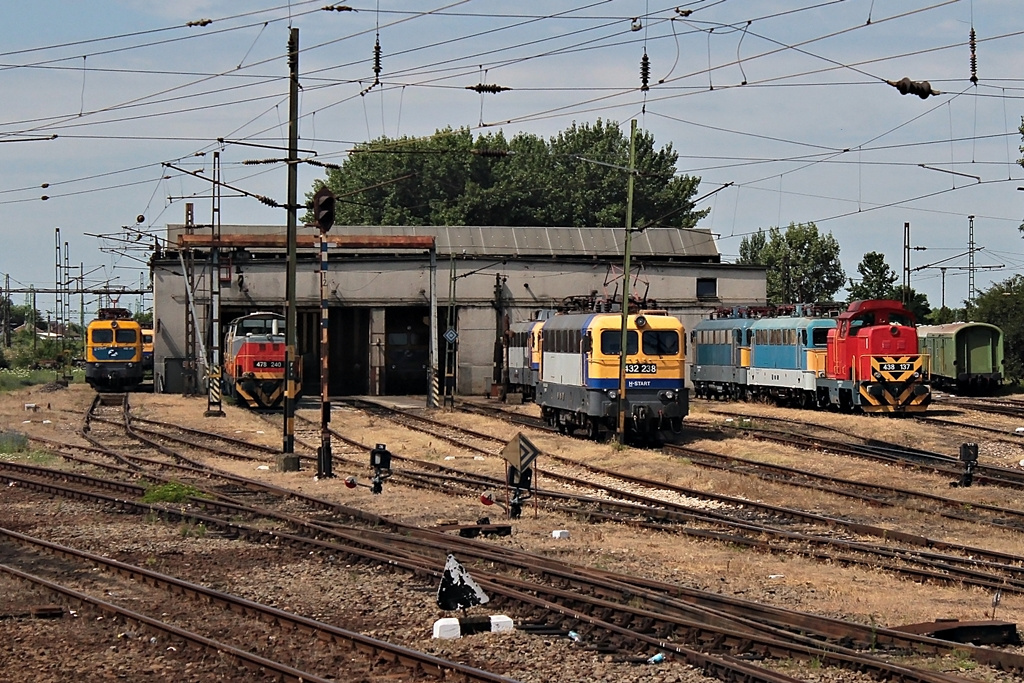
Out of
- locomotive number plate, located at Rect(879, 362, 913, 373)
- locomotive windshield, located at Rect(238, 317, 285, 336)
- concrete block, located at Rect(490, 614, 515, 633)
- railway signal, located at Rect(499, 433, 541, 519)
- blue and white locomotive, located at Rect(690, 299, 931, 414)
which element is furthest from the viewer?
locomotive windshield, located at Rect(238, 317, 285, 336)

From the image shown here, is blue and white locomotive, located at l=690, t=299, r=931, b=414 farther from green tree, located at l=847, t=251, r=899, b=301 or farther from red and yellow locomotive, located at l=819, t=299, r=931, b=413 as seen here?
green tree, located at l=847, t=251, r=899, b=301

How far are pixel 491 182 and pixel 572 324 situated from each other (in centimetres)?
5756

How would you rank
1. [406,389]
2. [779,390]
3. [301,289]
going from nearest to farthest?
1. [779,390]
2. [301,289]
3. [406,389]

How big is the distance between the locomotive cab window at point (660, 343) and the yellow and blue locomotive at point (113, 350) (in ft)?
116

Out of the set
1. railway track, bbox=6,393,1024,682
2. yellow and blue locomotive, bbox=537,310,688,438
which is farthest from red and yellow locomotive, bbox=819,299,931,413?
railway track, bbox=6,393,1024,682

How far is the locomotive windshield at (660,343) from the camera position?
3014cm

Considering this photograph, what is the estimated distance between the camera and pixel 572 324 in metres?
32.9

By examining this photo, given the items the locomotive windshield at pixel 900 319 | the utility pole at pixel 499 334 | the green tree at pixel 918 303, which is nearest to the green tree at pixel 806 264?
the green tree at pixel 918 303

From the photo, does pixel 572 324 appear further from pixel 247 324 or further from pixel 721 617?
pixel 721 617

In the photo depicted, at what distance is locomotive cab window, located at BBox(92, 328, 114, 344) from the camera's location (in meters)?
57.8

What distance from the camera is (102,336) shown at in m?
58.0

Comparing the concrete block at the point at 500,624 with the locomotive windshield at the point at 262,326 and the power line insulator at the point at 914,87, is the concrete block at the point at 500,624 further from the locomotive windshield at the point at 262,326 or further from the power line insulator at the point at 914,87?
the locomotive windshield at the point at 262,326

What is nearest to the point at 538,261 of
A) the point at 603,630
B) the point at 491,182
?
the point at 491,182

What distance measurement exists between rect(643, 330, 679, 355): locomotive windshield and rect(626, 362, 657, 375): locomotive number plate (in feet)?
1.00
